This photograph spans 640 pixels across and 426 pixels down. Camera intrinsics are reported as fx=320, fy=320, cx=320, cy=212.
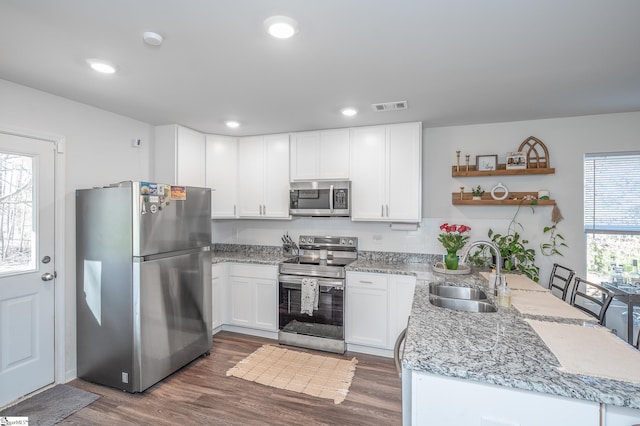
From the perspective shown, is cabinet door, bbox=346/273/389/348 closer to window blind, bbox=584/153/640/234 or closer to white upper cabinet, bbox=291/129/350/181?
white upper cabinet, bbox=291/129/350/181

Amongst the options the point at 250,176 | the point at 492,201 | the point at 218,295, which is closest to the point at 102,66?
the point at 250,176

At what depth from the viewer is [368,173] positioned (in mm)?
3525

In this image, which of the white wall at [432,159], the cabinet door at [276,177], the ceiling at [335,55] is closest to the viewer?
the ceiling at [335,55]

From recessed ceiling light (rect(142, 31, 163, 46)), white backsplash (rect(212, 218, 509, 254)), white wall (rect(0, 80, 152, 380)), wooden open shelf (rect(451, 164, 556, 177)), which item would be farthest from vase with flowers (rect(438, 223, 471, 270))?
white wall (rect(0, 80, 152, 380))

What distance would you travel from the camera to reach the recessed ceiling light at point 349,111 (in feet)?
9.68

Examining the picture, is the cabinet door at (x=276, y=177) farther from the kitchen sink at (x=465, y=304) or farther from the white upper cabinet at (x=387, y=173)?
the kitchen sink at (x=465, y=304)

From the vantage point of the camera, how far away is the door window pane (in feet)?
7.86

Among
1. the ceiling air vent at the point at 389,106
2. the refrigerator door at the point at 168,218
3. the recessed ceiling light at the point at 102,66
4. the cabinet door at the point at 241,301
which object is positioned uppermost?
the recessed ceiling light at the point at 102,66

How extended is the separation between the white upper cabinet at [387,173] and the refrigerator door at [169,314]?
5.82ft

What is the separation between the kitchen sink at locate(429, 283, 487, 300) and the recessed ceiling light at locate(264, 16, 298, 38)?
1955 mm

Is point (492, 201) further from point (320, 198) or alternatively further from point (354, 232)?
point (320, 198)

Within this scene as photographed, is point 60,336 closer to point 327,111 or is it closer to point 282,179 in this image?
point 282,179

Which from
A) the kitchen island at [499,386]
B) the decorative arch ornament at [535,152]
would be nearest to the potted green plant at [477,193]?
the decorative arch ornament at [535,152]

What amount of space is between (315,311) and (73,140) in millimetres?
2786
